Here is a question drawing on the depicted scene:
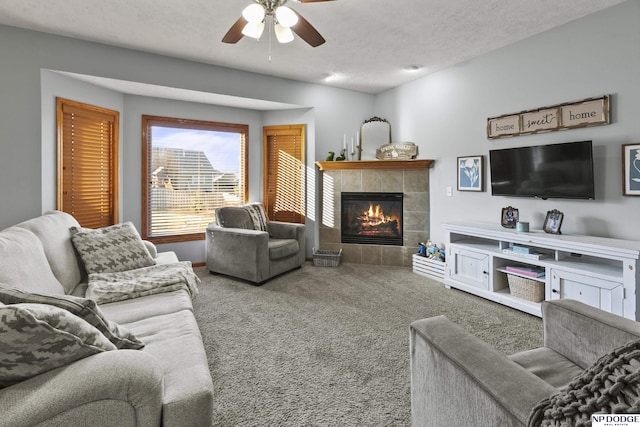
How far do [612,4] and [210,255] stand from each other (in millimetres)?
4821

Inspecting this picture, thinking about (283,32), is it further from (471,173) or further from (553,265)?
(553,265)

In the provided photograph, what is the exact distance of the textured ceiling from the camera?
2.82 meters

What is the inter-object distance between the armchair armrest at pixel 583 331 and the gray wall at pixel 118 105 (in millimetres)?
3894

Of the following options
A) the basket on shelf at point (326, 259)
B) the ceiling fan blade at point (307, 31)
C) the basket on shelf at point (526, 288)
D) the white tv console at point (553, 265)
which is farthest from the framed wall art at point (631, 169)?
the basket on shelf at point (326, 259)

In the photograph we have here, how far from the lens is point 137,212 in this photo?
4.46 m

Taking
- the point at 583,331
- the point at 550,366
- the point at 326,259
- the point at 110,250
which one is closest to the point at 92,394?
the point at 550,366

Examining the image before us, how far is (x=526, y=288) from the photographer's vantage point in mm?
3094

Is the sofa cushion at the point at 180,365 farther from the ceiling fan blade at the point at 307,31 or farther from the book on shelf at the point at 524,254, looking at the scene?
the book on shelf at the point at 524,254

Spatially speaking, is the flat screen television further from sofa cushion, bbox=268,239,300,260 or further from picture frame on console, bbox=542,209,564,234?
sofa cushion, bbox=268,239,300,260

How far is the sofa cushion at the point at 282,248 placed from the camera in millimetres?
4117

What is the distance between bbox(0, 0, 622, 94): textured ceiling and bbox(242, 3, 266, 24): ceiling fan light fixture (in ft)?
1.88

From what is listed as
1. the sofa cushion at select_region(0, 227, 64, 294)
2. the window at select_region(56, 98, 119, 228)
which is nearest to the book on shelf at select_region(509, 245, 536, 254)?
the sofa cushion at select_region(0, 227, 64, 294)

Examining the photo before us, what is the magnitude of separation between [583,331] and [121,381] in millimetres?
1705

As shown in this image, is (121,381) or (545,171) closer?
(121,381)
